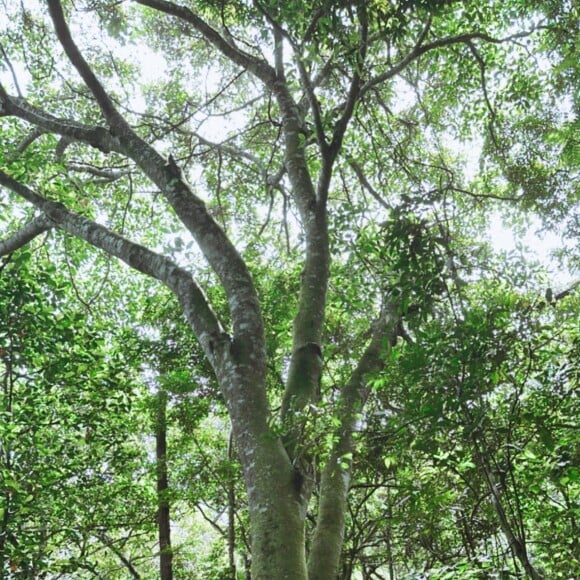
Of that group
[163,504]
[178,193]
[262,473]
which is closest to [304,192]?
[178,193]

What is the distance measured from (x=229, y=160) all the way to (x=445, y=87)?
10.9ft

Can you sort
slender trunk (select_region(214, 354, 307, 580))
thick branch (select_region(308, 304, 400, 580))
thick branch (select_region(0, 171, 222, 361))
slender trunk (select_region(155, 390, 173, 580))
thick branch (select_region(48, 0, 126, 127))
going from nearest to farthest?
slender trunk (select_region(214, 354, 307, 580))
thick branch (select_region(308, 304, 400, 580))
thick branch (select_region(0, 171, 222, 361))
thick branch (select_region(48, 0, 126, 127))
slender trunk (select_region(155, 390, 173, 580))

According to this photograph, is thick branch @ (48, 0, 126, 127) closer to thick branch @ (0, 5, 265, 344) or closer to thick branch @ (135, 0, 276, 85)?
thick branch @ (0, 5, 265, 344)

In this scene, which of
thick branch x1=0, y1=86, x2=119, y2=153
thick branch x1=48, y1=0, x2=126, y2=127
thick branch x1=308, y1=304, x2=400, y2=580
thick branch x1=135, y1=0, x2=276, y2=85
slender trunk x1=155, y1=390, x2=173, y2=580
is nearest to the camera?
thick branch x1=308, y1=304, x2=400, y2=580

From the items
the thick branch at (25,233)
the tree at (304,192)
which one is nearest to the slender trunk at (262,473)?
the tree at (304,192)

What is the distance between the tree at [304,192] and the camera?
264cm

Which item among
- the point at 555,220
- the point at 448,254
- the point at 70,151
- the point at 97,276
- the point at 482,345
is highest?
the point at 70,151

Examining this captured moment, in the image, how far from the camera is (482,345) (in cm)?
227

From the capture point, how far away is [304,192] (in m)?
3.93

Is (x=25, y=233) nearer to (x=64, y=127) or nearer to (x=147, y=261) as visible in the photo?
(x=64, y=127)

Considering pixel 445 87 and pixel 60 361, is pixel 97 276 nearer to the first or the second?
pixel 60 361

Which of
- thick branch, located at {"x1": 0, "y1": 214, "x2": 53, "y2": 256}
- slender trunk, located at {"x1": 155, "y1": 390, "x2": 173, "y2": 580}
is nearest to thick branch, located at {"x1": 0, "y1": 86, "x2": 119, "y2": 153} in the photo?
thick branch, located at {"x1": 0, "y1": 214, "x2": 53, "y2": 256}

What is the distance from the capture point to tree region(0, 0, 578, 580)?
264 centimetres

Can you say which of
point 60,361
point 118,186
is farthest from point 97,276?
Answer: point 60,361
